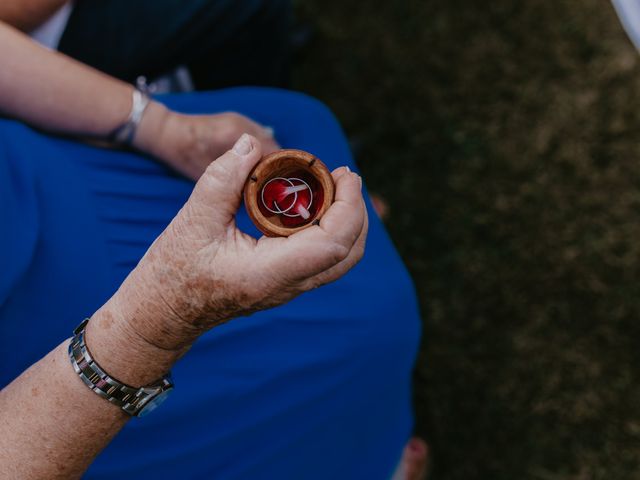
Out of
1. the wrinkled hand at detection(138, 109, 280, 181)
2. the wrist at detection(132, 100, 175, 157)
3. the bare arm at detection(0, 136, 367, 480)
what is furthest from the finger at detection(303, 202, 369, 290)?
the wrist at detection(132, 100, 175, 157)

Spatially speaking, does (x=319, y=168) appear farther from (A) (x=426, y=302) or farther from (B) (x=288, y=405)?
(A) (x=426, y=302)

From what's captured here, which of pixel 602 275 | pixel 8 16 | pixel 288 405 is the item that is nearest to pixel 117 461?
pixel 288 405

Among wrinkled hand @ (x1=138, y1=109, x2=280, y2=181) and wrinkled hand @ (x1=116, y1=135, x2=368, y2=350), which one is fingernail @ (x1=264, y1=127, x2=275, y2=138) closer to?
wrinkled hand @ (x1=138, y1=109, x2=280, y2=181)

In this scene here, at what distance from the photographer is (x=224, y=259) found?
0.77 m

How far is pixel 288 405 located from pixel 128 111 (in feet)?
1.93

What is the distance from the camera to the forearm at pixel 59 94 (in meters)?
1.06

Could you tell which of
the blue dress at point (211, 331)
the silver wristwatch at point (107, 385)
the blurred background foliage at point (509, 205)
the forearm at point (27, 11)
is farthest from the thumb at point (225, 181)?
the blurred background foliage at point (509, 205)

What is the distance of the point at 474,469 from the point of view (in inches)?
70.6

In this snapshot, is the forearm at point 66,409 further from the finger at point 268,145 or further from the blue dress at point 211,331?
the finger at point 268,145

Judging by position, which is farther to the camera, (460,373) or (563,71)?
(563,71)

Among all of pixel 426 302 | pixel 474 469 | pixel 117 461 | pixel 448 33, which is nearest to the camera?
pixel 117 461

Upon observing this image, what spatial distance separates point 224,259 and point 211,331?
334mm

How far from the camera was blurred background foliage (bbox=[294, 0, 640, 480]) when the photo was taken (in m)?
1.78

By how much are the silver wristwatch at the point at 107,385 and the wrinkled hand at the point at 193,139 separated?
0.41 m
